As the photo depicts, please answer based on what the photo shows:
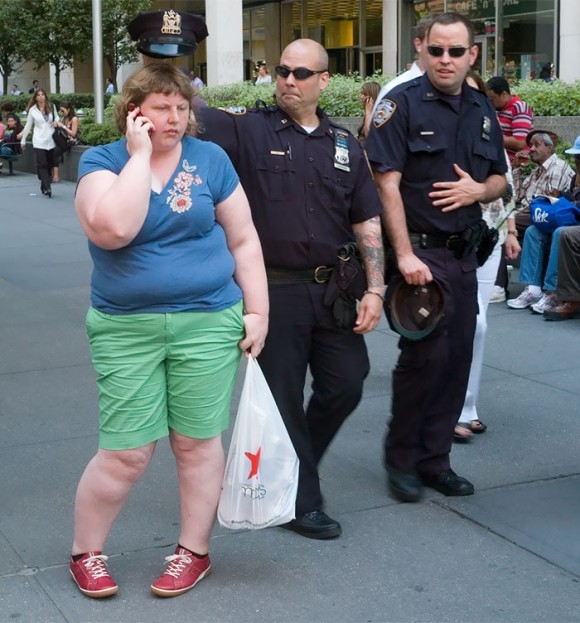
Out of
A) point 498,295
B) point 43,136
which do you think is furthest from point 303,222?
point 43,136

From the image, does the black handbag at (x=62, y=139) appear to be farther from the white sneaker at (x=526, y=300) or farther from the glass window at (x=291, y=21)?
the glass window at (x=291, y=21)

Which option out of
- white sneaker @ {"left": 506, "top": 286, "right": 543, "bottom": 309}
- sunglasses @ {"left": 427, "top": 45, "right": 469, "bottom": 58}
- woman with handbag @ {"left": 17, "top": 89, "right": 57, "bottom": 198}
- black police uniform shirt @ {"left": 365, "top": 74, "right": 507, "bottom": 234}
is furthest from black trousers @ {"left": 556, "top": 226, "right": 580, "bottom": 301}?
woman with handbag @ {"left": 17, "top": 89, "right": 57, "bottom": 198}

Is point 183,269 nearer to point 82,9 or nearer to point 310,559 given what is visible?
point 310,559

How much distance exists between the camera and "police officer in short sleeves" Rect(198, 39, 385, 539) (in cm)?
436

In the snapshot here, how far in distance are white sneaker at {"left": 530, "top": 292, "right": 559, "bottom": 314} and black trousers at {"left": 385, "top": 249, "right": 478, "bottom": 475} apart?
3838mm

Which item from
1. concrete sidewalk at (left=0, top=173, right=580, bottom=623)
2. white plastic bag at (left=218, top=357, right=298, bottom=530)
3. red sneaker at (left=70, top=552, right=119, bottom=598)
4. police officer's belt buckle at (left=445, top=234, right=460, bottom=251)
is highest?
police officer's belt buckle at (left=445, top=234, right=460, bottom=251)

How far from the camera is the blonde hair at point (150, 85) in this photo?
369 centimetres

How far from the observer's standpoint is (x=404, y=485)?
16.0 feet

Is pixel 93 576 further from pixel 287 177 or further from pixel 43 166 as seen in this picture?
pixel 43 166

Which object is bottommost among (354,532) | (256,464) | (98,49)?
(354,532)

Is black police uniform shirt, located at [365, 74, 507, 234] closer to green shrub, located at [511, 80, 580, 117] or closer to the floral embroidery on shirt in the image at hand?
the floral embroidery on shirt

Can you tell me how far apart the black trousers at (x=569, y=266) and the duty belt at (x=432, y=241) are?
3826 mm

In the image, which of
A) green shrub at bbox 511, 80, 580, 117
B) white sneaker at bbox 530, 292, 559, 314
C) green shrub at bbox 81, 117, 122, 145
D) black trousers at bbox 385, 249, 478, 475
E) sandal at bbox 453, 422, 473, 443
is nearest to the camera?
black trousers at bbox 385, 249, 478, 475

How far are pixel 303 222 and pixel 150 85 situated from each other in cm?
95
